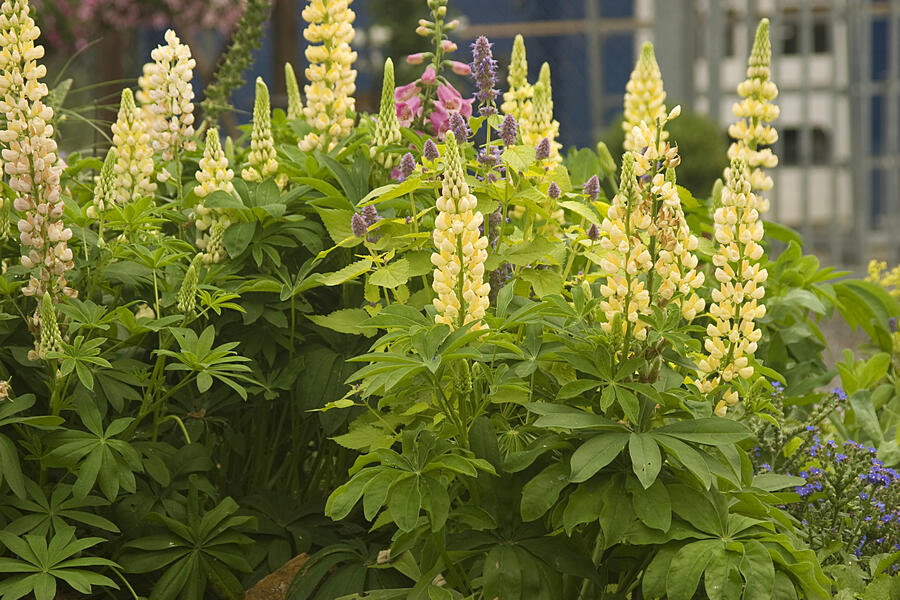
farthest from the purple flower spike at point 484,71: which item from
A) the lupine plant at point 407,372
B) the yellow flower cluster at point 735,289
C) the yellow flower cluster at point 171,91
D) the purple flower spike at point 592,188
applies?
the yellow flower cluster at point 171,91

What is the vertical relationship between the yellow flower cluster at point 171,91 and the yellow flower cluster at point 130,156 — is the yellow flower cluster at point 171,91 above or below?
above

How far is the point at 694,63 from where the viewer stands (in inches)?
286

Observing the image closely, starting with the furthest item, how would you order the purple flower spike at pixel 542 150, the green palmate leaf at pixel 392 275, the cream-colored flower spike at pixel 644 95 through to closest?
the cream-colored flower spike at pixel 644 95, the purple flower spike at pixel 542 150, the green palmate leaf at pixel 392 275

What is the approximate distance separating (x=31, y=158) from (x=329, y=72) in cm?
67

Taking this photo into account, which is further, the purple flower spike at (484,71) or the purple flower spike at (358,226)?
the purple flower spike at (484,71)

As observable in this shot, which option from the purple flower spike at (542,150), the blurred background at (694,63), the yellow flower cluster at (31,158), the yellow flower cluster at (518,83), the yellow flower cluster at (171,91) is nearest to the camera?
the yellow flower cluster at (31,158)

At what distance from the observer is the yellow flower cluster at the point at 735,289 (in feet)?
5.32

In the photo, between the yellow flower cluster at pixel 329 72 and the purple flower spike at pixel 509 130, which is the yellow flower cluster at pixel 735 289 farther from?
the yellow flower cluster at pixel 329 72

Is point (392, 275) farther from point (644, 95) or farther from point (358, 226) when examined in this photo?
point (644, 95)

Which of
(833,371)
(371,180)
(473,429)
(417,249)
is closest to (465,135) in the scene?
(417,249)

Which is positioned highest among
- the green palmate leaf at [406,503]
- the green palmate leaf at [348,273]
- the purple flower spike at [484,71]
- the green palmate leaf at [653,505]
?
the purple flower spike at [484,71]

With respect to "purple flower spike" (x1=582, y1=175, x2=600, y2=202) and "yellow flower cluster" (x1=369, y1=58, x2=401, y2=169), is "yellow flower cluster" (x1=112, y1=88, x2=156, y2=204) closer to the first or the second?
"yellow flower cluster" (x1=369, y1=58, x2=401, y2=169)

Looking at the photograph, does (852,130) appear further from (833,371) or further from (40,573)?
(40,573)

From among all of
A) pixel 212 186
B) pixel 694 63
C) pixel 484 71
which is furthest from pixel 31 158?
pixel 694 63
